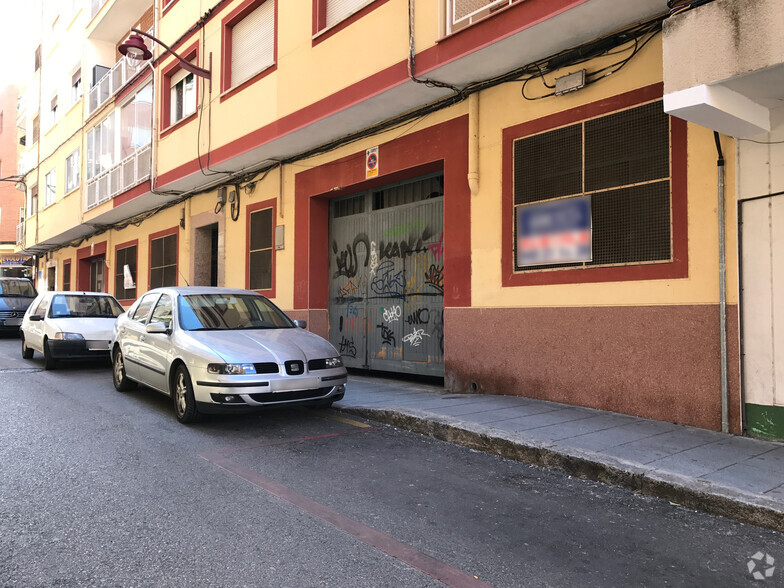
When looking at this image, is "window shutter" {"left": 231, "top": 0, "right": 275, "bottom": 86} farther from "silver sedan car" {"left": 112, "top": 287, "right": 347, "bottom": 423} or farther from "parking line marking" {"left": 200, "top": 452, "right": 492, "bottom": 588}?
"parking line marking" {"left": 200, "top": 452, "right": 492, "bottom": 588}

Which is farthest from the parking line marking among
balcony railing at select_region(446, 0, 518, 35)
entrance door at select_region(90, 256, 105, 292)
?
entrance door at select_region(90, 256, 105, 292)

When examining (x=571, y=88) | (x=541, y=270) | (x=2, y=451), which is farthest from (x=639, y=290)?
(x=2, y=451)

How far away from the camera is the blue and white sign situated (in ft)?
22.4

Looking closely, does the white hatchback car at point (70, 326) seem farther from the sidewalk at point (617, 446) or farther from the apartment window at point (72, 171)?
the apartment window at point (72, 171)

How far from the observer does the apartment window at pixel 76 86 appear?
22031mm

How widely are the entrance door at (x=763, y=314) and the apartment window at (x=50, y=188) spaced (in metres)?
25.4

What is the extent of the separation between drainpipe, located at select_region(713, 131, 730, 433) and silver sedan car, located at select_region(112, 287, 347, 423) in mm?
3897

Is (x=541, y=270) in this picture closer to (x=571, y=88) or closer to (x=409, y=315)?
(x=571, y=88)

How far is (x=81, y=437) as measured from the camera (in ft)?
18.9

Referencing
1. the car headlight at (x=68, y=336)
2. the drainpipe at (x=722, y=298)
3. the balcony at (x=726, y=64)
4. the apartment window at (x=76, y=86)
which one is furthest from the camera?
the apartment window at (x=76, y=86)

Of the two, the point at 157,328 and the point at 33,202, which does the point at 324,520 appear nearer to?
the point at 157,328

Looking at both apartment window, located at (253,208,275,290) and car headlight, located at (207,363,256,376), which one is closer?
car headlight, located at (207,363,256,376)

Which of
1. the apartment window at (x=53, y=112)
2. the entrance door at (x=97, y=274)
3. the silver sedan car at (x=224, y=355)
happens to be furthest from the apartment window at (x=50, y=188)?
the silver sedan car at (x=224, y=355)

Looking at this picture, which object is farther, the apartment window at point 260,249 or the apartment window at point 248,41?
the apartment window at point 260,249
